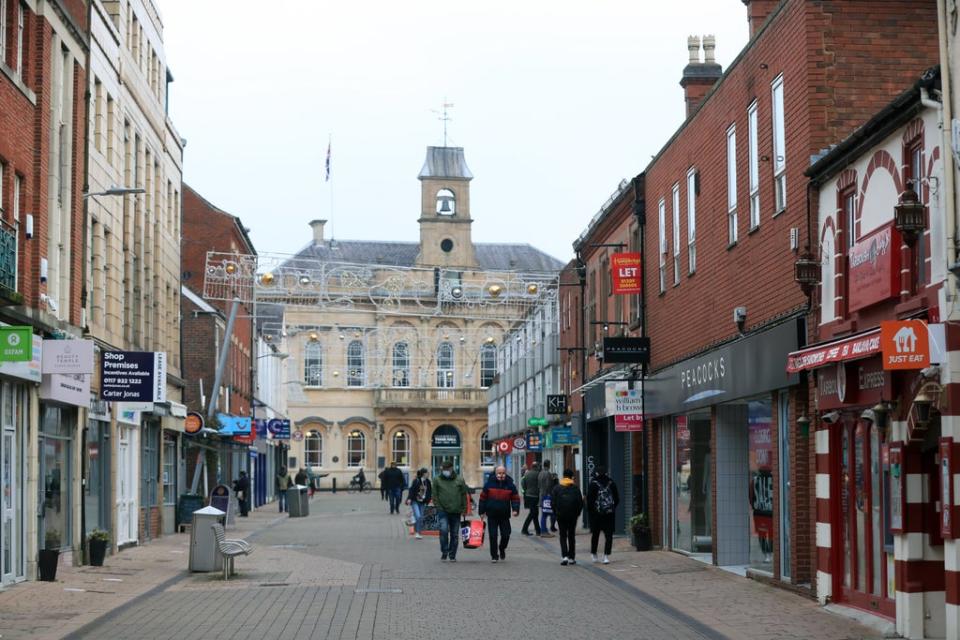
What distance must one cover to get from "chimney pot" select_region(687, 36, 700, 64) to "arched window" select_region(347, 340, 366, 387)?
235ft

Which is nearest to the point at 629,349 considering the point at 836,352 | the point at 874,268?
the point at 836,352

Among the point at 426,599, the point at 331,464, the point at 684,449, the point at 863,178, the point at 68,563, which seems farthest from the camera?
the point at 331,464

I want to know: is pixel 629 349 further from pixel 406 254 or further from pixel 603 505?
pixel 406 254

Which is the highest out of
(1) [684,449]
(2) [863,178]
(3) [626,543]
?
(2) [863,178]

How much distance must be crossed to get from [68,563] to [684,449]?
1044 cm

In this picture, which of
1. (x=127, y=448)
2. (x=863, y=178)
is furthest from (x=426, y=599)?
(x=127, y=448)

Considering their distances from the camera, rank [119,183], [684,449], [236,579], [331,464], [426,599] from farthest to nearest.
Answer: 1. [331,464]
2. [119,183]
3. [684,449]
4. [236,579]
5. [426,599]

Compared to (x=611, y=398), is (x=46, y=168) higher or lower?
higher

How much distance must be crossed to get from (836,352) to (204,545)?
11421 mm

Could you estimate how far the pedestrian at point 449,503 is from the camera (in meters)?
25.4

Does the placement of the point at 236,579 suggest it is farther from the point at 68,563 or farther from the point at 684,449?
the point at 684,449

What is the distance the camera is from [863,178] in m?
15.9

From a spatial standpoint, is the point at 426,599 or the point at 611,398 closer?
the point at 426,599

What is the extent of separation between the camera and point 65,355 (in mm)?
21188
